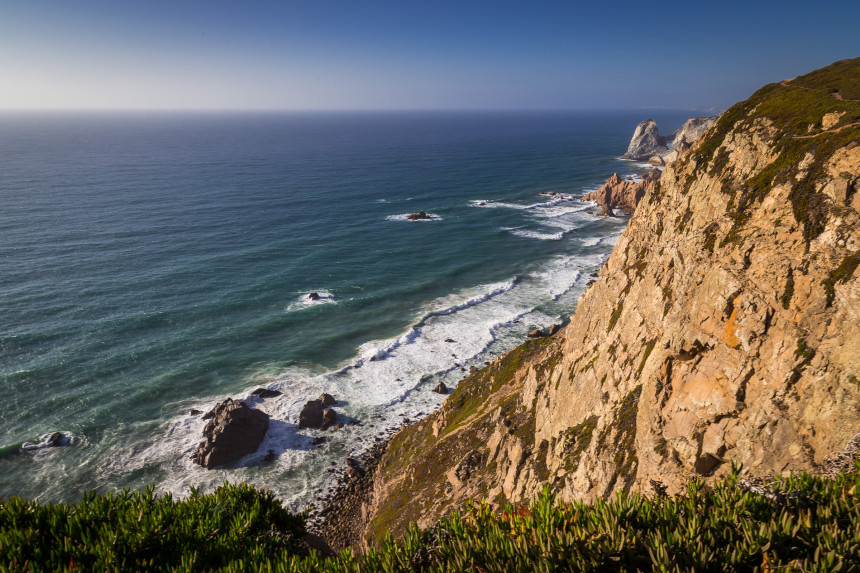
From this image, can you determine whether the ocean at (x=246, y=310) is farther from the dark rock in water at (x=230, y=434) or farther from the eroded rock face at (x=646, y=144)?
the eroded rock face at (x=646, y=144)

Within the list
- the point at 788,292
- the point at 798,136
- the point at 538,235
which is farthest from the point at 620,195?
the point at 788,292

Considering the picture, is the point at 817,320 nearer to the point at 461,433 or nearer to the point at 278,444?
the point at 461,433

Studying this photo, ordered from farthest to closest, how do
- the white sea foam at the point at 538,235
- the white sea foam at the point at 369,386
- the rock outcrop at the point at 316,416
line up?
the white sea foam at the point at 538,235 → the rock outcrop at the point at 316,416 → the white sea foam at the point at 369,386

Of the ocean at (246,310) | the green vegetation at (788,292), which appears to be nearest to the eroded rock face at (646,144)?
the ocean at (246,310)

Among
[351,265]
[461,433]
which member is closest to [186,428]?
[461,433]

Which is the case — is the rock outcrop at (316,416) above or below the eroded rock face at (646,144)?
below

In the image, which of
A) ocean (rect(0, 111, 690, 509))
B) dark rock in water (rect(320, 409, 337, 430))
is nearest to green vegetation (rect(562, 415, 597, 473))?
ocean (rect(0, 111, 690, 509))

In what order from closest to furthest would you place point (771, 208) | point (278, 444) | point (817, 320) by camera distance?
1. point (817, 320)
2. point (771, 208)
3. point (278, 444)
